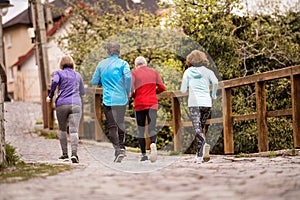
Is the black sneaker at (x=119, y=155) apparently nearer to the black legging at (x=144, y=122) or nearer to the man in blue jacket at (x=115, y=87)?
the man in blue jacket at (x=115, y=87)

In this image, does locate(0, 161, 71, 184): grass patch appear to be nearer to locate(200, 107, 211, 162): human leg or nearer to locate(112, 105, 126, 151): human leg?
locate(112, 105, 126, 151): human leg

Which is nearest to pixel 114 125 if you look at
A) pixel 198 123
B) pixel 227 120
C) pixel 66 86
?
pixel 66 86

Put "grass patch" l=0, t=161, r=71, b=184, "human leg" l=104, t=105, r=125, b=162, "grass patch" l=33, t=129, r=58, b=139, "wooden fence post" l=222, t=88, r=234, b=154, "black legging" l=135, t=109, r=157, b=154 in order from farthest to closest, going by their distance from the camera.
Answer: "grass patch" l=33, t=129, r=58, b=139, "wooden fence post" l=222, t=88, r=234, b=154, "black legging" l=135, t=109, r=157, b=154, "human leg" l=104, t=105, r=125, b=162, "grass patch" l=0, t=161, r=71, b=184

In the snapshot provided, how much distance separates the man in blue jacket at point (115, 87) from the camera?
9.04m

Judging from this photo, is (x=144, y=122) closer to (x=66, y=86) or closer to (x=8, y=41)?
(x=66, y=86)

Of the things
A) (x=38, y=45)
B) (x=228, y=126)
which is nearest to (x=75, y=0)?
(x=38, y=45)

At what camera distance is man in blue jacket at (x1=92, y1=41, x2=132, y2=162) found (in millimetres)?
9039

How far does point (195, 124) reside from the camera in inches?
358

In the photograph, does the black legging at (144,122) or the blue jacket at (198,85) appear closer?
the blue jacket at (198,85)

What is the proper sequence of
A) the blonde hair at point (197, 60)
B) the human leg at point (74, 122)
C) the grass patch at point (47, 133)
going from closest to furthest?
the blonde hair at point (197, 60), the human leg at point (74, 122), the grass patch at point (47, 133)

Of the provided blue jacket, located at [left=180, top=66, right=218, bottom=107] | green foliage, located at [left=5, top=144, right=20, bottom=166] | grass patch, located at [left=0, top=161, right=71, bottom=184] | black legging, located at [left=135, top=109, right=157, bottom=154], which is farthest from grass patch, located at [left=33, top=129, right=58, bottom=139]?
grass patch, located at [left=0, top=161, right=71, bottom=184]

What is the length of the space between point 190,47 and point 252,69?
4.57ft

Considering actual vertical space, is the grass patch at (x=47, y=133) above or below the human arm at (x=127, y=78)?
below

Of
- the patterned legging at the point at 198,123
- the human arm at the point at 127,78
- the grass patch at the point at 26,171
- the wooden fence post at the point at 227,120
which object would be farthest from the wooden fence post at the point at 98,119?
the grass patch at the point at 26,171
